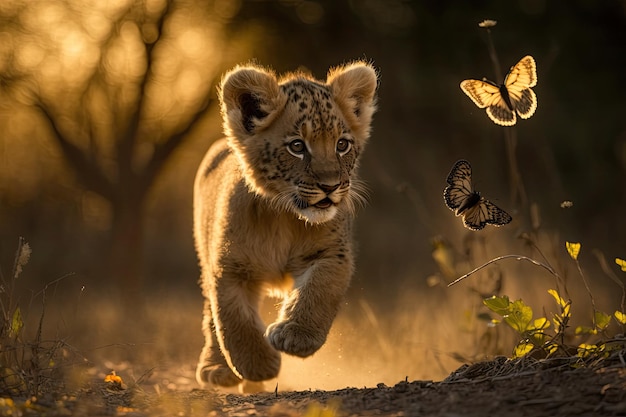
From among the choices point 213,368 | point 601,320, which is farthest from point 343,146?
point 213,368

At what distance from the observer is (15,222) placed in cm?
1513

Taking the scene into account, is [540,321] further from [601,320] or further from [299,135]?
[299,135]

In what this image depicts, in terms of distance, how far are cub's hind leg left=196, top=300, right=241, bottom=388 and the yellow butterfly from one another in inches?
105

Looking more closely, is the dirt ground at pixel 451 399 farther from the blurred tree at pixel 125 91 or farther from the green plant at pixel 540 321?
the blurred tree at pixel 125 91

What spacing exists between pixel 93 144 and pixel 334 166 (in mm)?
8420

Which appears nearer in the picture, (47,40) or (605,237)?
(605,237)

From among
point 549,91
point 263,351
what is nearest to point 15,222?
point 549,91

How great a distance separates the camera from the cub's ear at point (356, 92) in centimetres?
594

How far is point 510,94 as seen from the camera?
211 inches

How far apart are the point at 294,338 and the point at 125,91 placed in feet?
28.1

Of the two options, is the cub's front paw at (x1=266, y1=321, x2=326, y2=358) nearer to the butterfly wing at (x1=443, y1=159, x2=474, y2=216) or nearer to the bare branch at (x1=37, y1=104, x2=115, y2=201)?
the butterfly wing at (x1=443, y1=159, x2=474, y2=216)

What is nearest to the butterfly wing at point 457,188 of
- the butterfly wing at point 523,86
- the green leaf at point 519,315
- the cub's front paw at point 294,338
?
the butterfly wing at point 523,86

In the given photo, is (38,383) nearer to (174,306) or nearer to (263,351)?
(263,351)

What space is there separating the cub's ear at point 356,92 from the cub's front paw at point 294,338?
1.45m
